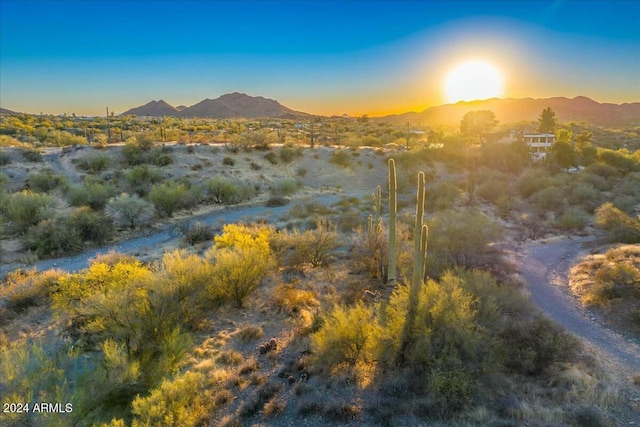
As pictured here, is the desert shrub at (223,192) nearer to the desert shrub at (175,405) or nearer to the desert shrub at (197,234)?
the desert shrub at (197,234)

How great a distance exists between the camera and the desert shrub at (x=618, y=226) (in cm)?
1720

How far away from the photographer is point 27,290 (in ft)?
36.9

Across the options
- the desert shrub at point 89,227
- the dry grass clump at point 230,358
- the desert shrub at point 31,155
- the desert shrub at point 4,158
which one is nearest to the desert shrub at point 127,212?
the desert shrub at point 89,227

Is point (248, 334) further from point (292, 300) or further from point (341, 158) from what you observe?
point (341, 158)

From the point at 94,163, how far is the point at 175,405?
2824cm

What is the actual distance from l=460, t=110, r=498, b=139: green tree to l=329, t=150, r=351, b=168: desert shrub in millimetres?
28794

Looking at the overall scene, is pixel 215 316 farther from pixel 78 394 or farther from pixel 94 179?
pixel 94 179

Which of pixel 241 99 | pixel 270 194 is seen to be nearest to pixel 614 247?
pixel 270 194

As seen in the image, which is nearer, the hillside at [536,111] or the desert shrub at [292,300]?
the desert shrub at [292,300]

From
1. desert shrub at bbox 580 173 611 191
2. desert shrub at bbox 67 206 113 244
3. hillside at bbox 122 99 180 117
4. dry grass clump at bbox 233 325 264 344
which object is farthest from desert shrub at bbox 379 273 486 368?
hillside at bbox 122 99 180 117

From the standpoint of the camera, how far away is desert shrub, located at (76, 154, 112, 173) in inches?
1126

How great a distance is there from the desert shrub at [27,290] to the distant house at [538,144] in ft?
156

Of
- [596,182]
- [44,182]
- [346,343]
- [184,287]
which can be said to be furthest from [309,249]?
[596,182]

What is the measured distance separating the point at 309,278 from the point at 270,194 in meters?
17.3
